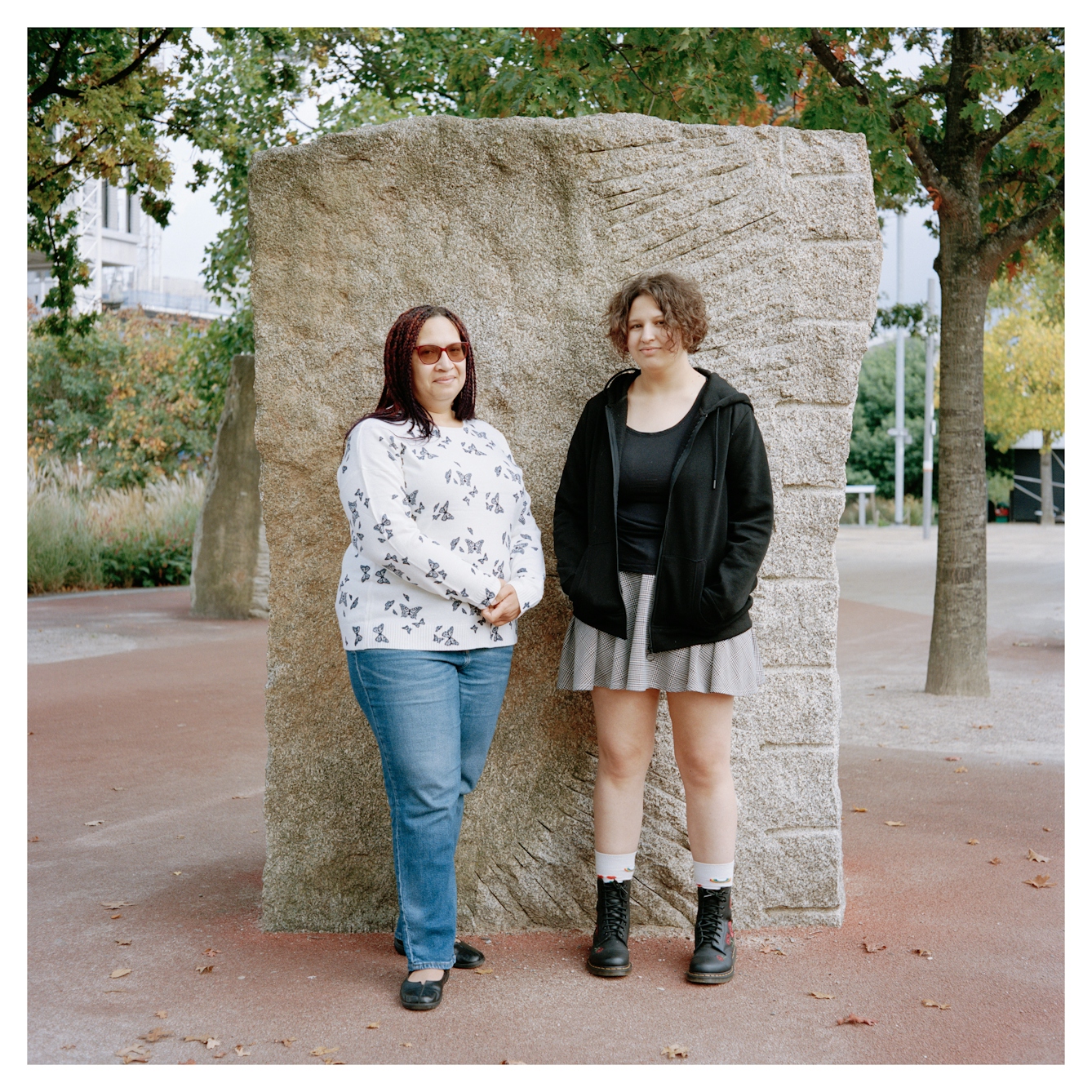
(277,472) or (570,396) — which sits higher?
(570,396)

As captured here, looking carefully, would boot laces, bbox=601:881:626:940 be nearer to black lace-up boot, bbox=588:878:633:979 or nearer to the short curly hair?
black lace-up boot, bbox=588:878:633:979

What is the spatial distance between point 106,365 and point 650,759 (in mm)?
20473

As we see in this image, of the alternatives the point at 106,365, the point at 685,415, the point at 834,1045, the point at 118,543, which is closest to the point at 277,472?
the point at 685,415

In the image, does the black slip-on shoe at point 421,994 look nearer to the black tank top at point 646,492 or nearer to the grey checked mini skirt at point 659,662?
the grey checked mini skirt at point 659,662

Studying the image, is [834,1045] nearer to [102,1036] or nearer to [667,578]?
[667,578]

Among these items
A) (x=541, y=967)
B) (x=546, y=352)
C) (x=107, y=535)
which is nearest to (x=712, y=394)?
(x=546, y=352)

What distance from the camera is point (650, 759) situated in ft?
11.7

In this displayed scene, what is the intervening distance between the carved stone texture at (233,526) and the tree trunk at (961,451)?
6.55 m

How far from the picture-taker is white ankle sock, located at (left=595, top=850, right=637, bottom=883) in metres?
3.39

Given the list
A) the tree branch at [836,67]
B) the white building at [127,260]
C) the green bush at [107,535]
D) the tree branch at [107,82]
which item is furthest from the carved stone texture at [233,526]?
the white building at [127,260]

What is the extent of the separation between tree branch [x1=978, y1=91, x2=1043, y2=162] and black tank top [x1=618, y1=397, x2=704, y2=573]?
4978mm

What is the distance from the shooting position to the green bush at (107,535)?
550 inches

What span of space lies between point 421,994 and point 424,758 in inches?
25.4

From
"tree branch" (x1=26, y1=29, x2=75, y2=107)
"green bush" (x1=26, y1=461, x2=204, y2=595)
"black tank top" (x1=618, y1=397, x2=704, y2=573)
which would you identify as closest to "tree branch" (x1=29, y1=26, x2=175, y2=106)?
"tree branch" (x1=26, y1=29, x2=75, y2=107)
